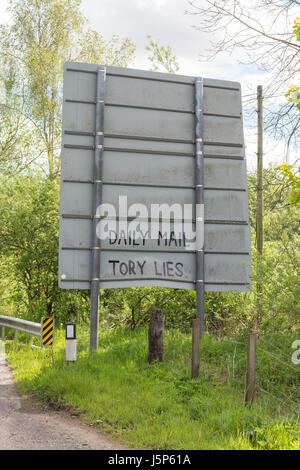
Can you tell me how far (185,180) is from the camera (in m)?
11.4

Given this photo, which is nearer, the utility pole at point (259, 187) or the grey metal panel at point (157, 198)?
the grey metal panel at point (157, 198)

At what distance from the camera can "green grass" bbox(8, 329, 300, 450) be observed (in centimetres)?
584

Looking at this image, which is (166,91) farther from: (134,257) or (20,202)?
(20,202)

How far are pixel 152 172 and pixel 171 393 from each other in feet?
17.7

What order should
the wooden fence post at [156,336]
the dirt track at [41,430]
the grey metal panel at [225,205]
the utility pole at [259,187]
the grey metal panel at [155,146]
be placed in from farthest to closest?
the utility pole at [259,187]
the grey metal panel at [225,205]
the grey metal panel at [155,146]
the wooden fence post at [156,336]
the dirt track at [41,430]

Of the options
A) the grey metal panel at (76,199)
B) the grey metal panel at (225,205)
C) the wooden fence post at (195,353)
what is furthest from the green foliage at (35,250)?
the wooden fence post at (195,353)

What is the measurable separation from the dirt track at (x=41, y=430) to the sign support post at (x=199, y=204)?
189 inches

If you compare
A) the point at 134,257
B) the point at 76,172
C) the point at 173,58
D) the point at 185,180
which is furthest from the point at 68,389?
the point at 173,58

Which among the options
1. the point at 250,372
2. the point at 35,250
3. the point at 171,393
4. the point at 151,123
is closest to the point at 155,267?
the point at 151,123

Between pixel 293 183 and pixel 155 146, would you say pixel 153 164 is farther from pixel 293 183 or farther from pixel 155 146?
pixel 293 183

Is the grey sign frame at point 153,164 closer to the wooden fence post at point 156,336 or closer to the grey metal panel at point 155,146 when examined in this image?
the grey metal panel at point 155,146

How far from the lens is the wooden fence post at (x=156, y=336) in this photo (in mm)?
9055

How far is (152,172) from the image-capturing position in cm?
1114

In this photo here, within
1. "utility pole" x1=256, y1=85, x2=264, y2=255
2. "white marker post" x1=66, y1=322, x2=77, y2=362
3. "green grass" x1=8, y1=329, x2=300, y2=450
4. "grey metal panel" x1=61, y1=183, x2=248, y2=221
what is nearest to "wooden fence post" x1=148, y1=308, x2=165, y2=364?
"green grass" x1=8, y1=329, x2=300, y2=450
